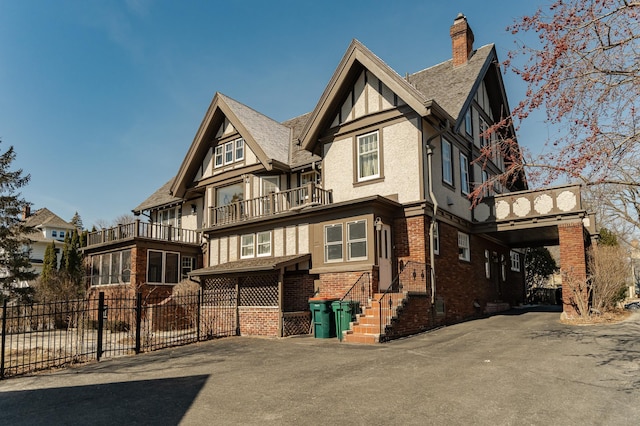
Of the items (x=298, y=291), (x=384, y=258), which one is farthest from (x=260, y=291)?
(x=384, y=258)

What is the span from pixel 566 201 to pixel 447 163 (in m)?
4.91

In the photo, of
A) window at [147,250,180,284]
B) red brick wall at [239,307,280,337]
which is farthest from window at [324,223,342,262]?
window at [147,250,180,284]

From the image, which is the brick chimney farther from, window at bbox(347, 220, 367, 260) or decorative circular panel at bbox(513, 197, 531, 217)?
window at bbox(347, 220, 367, 260)

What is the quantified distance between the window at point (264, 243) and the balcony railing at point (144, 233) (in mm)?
7386

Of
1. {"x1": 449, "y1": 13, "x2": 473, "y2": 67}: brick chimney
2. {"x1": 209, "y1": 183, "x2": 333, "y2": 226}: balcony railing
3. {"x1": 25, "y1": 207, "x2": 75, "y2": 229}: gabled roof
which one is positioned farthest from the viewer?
{"x1": 25, "y1": 207, "x2": 75, "y2": 229}: gabled roof

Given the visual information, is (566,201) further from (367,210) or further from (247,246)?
(247,246)

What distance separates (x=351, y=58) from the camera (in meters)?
18.7

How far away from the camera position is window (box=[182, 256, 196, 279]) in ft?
90.3

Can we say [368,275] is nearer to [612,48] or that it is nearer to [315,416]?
[315,416]

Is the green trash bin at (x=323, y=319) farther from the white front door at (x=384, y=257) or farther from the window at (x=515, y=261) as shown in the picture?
the window at (x=515, y=261)

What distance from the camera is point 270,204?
21.2 m

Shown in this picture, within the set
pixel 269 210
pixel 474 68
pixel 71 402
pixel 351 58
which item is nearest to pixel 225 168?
pixel 269 210

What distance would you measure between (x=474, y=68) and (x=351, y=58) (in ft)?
21.9

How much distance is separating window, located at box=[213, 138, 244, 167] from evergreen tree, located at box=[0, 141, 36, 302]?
14.5m
